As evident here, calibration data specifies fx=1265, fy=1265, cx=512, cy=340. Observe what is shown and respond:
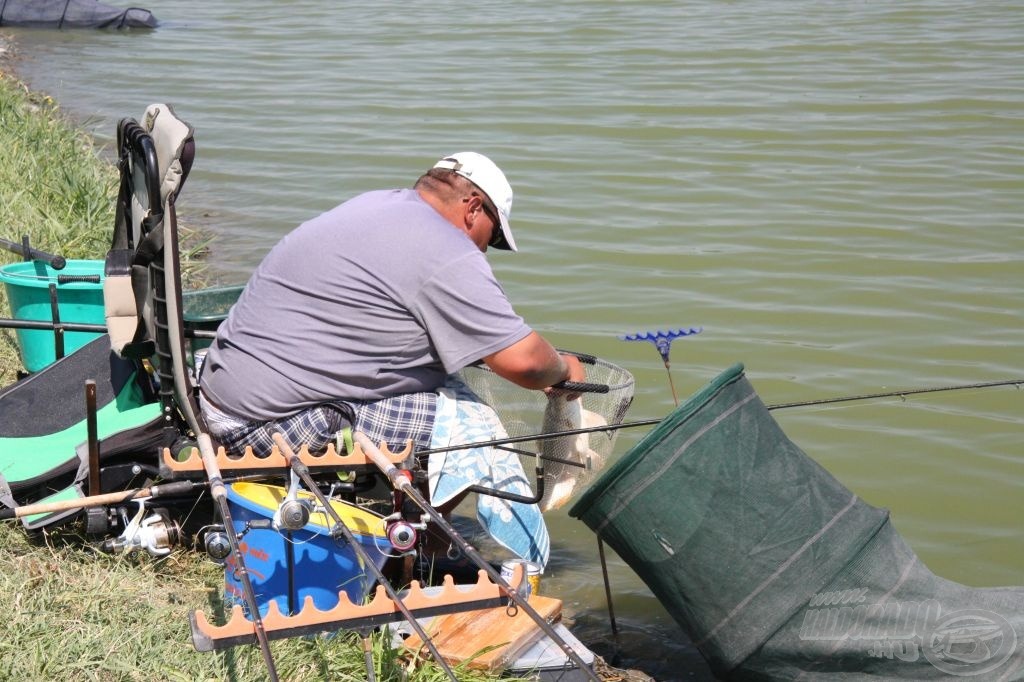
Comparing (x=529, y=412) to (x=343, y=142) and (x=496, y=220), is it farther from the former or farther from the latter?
(x=343, y=142)

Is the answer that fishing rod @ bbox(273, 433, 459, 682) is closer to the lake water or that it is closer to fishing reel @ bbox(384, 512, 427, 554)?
fishing reel @ bbox(384, 512, 427, 554)

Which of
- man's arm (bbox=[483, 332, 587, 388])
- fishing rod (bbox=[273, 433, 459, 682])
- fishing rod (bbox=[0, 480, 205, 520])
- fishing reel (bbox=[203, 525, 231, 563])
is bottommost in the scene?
fishing rod (bbox=[0, 480, 205, 520])

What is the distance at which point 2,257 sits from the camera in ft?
19.2

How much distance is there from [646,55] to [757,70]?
125 cm

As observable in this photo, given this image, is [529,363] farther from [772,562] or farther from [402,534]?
[772,562]

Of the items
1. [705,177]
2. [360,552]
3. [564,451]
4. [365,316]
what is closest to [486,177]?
[365,316]

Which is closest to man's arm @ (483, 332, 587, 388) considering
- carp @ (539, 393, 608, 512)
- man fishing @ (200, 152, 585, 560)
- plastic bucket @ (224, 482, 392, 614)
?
man fishing @ (200, 152, 585, 560)

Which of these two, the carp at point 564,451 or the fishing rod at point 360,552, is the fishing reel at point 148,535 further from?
the carp at point 564,451

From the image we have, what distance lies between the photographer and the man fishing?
11.0 feet

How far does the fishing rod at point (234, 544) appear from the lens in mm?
2212

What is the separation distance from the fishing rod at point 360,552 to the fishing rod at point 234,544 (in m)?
0.18

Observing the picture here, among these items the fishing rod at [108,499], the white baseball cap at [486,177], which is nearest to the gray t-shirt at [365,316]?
the white baseball cap at [486,177]

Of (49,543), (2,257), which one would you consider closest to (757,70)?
(2,257)

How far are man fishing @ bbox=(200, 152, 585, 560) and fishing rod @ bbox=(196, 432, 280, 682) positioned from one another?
8.3 inches
